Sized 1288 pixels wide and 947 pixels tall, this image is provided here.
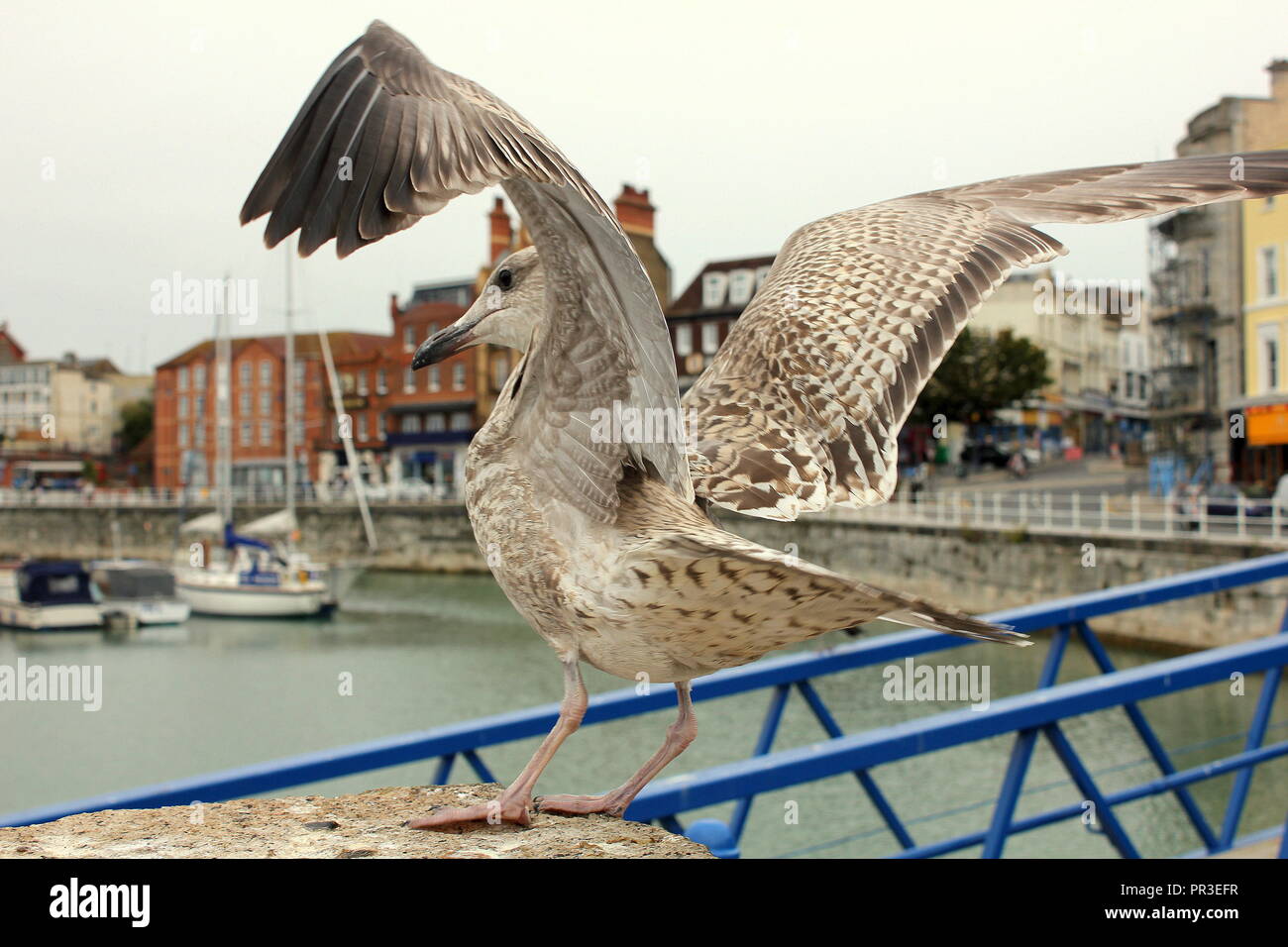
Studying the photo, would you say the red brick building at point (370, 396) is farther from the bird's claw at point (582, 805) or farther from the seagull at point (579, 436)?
the bird's claw at point (582, 805)

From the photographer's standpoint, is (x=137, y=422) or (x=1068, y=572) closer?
(x=1068, y=572)

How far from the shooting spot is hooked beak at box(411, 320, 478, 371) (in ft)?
4.44

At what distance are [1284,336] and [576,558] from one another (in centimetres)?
2021

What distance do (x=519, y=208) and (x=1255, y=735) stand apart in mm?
3493

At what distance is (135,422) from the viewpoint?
29.5m

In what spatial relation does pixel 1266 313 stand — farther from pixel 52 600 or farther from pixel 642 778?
pixel 52 600

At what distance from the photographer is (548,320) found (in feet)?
4.21

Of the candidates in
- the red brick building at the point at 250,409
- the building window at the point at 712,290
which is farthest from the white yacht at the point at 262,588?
the building window at the point at 712,290

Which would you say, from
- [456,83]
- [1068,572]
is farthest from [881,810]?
[1068,572]

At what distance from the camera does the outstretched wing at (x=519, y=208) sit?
1108mm

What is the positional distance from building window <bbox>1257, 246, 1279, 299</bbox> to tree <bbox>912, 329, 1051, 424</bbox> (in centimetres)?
738

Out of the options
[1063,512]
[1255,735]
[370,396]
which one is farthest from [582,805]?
[1063,512]
